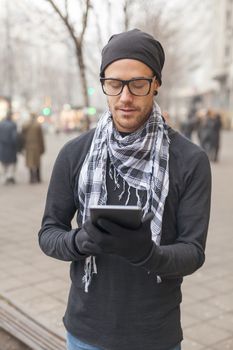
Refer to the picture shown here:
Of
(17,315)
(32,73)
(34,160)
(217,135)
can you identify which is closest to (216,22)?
(32,73)

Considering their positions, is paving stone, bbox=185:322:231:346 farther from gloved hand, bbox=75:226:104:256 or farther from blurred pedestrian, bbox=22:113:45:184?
blurred pedestrian, bbox=22:113:45:184

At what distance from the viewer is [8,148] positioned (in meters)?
12.6

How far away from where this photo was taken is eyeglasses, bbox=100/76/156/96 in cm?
169

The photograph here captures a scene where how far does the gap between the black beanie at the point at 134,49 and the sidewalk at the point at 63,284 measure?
2533mm

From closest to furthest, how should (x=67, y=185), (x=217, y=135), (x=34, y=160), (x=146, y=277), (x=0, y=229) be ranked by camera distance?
1. (x=146, y=277)
2. (x=67, y=185)
3. (x=0, y=229)
4. (x=34, y=160)
5. (x=217, y=135)

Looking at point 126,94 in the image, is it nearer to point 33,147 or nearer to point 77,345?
point 77,345

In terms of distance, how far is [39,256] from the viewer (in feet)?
19.9

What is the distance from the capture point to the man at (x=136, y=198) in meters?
1.70

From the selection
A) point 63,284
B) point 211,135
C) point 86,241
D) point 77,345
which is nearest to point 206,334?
point 63,284

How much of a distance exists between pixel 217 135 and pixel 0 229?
10.2 meters

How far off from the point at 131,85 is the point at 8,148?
440 inches

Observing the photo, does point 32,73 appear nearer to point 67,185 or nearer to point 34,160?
point 34,160

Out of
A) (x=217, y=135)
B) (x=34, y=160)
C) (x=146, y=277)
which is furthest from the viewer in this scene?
(x=217, y=135)

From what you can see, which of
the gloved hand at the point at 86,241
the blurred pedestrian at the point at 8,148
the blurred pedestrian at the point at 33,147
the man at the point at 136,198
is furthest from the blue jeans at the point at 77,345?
the blurred pedestrian at the point at 8,148
